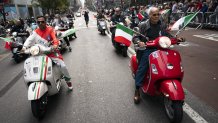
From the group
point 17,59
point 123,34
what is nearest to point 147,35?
point 123,34

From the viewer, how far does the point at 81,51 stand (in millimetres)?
11062

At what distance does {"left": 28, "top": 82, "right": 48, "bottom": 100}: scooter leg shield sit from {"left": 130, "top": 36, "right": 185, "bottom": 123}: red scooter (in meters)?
1.88

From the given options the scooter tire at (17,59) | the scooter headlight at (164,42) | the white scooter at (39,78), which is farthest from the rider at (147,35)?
the scooter tire at (17,59)

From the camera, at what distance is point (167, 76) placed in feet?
12.4

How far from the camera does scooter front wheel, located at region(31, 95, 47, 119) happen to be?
410 centimetres

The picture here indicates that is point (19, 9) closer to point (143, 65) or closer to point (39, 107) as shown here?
point (39, 107)

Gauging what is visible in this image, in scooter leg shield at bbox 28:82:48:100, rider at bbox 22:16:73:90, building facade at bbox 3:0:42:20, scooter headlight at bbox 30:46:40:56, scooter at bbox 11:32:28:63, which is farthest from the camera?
building facade at bbox 3:0:42:20

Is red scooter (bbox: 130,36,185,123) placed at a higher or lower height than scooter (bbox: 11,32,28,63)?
higher

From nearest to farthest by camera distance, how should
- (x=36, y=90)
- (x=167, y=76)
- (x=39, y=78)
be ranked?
(x=167, y=76)
(x=36, y=90)
(x=39, y=78)

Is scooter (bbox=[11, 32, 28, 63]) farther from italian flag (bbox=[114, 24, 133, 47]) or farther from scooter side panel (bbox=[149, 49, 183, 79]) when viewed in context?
scooter side panel (bbox=[149, 49, 183, 79])

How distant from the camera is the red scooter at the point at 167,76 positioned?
11.7ft

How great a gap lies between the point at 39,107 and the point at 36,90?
337 mm

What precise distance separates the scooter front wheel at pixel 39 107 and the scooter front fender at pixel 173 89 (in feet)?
7.12

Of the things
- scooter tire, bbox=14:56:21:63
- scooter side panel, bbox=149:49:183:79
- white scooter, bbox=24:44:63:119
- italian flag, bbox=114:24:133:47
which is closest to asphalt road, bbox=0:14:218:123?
white scooter, bbox=24:44:63:119
